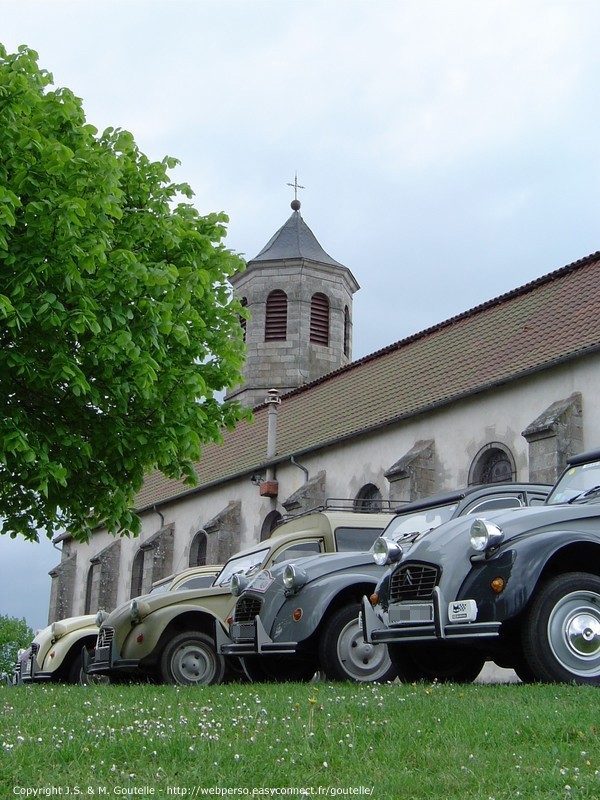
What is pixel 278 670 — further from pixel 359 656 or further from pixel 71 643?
pixel 71 643

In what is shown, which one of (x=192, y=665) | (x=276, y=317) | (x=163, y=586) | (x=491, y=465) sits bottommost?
(x=192, y=665)

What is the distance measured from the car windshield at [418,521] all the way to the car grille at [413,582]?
143 centimetres

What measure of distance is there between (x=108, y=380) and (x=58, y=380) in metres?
0.86

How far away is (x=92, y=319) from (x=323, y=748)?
8457 millimetres

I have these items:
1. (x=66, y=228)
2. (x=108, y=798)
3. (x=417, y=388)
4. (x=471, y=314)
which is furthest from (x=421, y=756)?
(x=471, y=314)

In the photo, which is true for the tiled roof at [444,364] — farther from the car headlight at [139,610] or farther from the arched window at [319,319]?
the car headlight at [139,610]

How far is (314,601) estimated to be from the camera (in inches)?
413

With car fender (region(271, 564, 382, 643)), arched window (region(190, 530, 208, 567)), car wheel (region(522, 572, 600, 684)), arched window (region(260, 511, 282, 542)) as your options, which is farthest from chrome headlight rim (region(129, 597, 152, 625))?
arched window (region(190, 530, 208, 567))

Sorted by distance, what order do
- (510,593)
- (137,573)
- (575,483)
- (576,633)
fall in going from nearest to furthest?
(576,633)
(510,593)
(575,483)
(137,573)

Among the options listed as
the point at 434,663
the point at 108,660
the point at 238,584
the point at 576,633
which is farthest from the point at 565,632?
the point at 108,660

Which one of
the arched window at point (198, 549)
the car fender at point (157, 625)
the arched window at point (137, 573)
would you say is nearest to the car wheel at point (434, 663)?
the car fender at point (157, 625)

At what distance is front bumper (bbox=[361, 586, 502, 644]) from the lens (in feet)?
27.0

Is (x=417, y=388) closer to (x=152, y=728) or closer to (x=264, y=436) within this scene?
(x=264, y=436)

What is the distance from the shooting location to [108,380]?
550 inches
